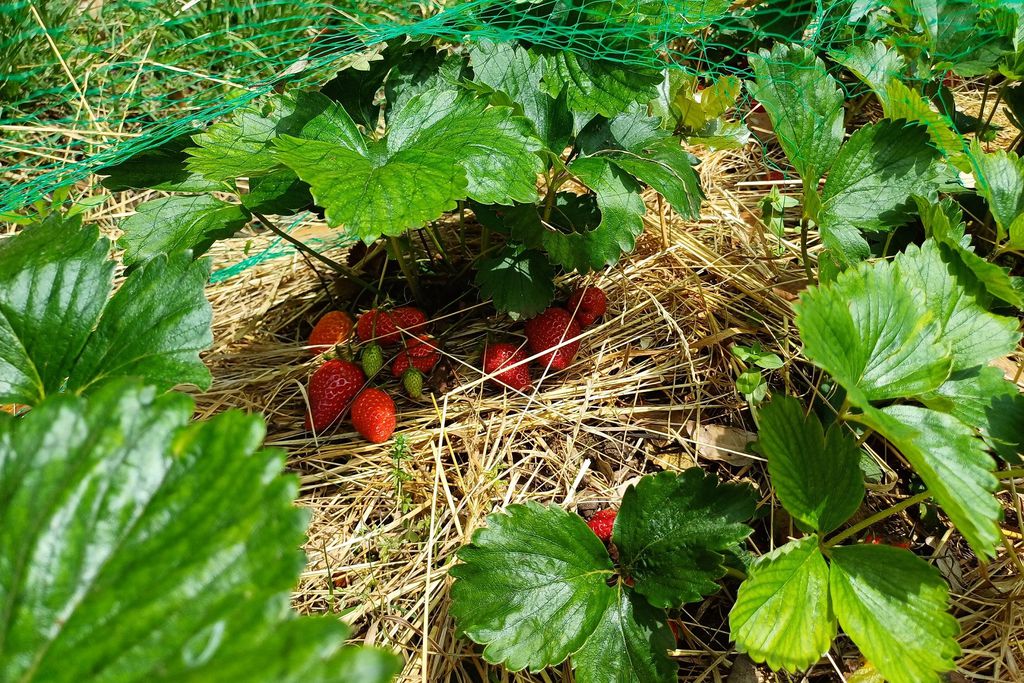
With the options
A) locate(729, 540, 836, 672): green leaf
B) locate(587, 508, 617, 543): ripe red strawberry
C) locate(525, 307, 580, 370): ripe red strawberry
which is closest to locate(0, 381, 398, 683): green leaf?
locate(729, 540, 836, 672): green leaf

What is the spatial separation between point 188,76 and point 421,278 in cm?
139

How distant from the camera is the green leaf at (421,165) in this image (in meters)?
1.27

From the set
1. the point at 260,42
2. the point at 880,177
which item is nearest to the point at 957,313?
the point at 880,177

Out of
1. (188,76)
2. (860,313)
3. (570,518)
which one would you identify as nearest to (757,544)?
(570,518)

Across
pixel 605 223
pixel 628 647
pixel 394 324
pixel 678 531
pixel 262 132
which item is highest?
pixel 262 132

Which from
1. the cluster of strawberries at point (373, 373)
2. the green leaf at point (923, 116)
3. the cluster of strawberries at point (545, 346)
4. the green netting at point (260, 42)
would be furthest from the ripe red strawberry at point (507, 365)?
the green leaf at point (923, 116)

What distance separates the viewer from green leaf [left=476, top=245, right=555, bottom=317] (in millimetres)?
1597

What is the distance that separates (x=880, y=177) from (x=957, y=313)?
0.37 metres

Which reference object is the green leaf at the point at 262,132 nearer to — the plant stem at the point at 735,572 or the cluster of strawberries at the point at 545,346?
the cluster of strawberries at the point at 545,346

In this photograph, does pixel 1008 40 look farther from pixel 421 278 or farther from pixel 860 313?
pixel 421 278

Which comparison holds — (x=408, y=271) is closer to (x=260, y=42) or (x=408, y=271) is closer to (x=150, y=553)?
(x=150, y=553)

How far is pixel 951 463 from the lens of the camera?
112 centimetres

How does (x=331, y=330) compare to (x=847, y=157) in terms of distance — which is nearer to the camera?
(x=847, y=157)

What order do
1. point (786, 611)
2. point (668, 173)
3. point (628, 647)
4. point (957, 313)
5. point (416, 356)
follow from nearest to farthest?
point (786, 611)
point (628, 647)
point (957, 313)
point (668, 173)
point (416, 356)
